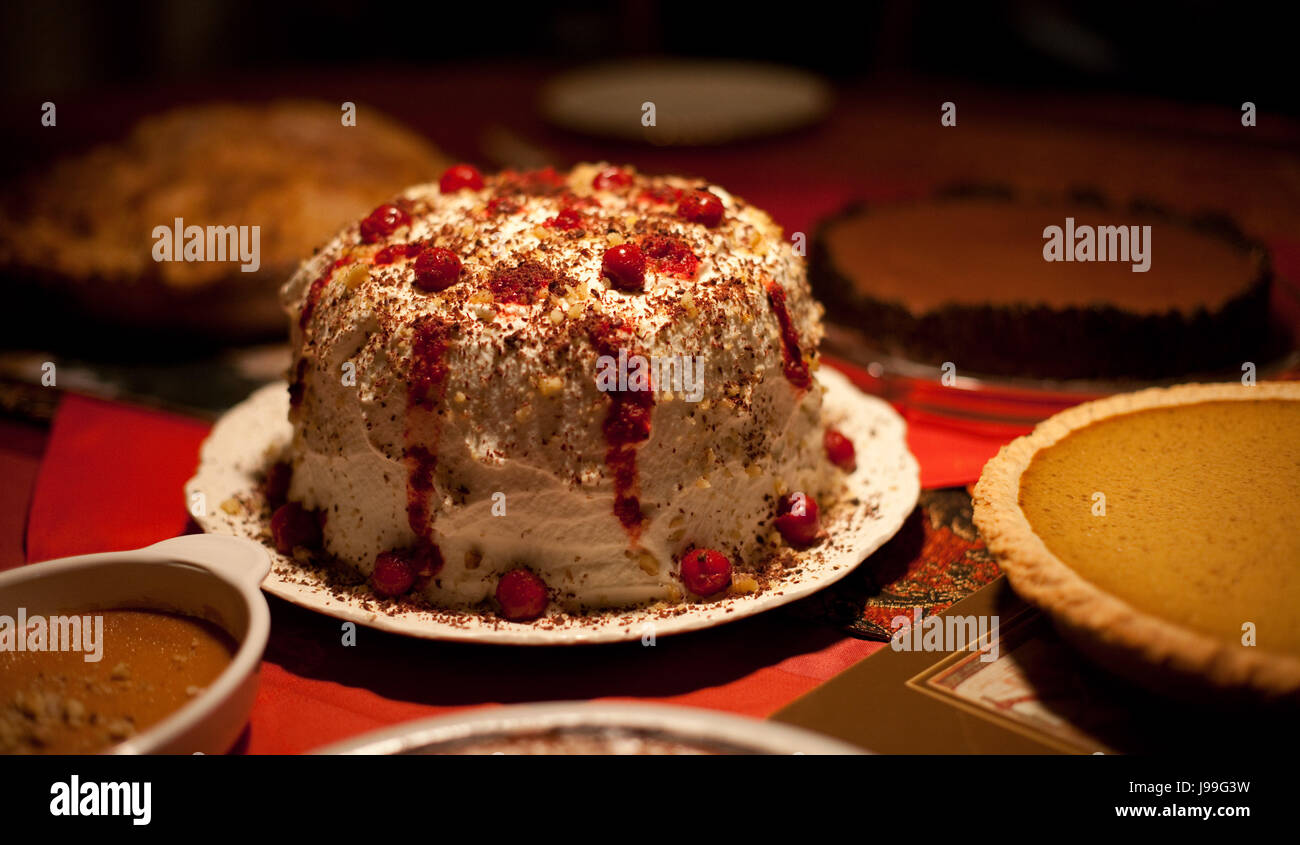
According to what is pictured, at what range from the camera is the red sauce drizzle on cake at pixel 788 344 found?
2295 mm

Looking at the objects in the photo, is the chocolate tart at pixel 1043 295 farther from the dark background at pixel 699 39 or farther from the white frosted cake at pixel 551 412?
the dark background at pixel 699 39

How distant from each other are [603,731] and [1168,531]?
1041 millimetres

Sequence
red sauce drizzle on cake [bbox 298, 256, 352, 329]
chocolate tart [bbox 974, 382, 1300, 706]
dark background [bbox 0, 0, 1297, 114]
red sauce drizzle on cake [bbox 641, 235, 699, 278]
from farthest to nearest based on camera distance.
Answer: dark background [bbox 0, 0, 1297, 114] → red sauce drizzle on cake [bbox 298, 256, 352, 329] → red sauce drizzle on cake [bbox 641, 235, 699, 278] → chocolate tart [bbox 974, 382, 1300, 706]

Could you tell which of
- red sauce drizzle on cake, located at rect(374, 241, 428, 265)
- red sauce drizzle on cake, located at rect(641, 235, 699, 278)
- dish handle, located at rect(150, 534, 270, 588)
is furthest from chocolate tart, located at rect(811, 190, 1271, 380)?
dish handle, located at rect(150, 534, 270, 588)

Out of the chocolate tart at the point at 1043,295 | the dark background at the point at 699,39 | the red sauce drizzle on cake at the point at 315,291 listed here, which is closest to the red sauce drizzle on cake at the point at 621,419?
the red sauce drizzle on cake at the point at 315,291

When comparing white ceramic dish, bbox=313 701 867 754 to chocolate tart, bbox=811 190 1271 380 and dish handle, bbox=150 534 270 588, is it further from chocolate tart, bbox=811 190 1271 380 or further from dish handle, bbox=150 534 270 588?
chocolate tart, bbox=811 190 1271 380

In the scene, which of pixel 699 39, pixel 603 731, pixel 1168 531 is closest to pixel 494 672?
Answer: pixel 603 731

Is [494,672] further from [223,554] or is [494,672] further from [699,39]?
[699,39]

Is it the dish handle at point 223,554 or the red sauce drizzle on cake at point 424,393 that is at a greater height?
the red sauce drizzle on cake at point 424,393

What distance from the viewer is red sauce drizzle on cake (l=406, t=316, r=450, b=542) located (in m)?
2.05

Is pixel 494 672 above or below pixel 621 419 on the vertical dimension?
below

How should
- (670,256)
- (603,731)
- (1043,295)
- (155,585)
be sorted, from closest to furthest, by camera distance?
(603,731) → (155,585) → (670,256) → (1043,295)

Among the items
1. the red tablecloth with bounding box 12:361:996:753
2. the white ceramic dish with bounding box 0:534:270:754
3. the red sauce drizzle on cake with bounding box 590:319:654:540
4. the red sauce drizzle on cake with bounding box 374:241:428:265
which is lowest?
the red tablecloth with bounding box 12:361:996:753

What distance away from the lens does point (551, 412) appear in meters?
2.03
